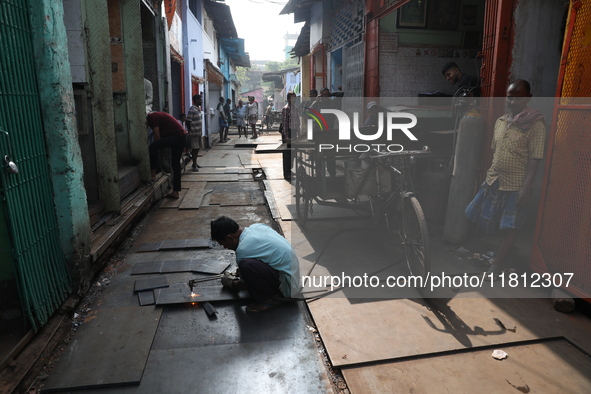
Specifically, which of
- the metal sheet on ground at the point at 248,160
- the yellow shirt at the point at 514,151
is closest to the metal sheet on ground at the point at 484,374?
the yellow shirt at the point at 514,151

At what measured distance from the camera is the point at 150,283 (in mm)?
4020

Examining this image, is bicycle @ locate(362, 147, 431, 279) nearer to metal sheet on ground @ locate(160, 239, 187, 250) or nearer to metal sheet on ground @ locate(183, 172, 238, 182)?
metal sheet on ground @ locate(160, 239, 187, 250)

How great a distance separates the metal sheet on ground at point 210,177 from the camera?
952 cm

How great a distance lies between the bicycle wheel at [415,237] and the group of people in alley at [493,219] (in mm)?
873

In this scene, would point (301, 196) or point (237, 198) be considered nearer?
point (301, 196)

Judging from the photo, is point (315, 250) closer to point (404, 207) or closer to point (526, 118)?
point (404, 207)

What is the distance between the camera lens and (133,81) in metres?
6.86

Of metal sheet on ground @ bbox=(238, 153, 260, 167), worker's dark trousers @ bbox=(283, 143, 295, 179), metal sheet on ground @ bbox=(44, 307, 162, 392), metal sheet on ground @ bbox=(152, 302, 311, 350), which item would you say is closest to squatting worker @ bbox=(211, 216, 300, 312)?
metal sheet on ground @ bbox=(152, 302, 311, 350)

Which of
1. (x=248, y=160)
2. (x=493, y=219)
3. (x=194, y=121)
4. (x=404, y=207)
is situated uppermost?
(x=194, y=121)

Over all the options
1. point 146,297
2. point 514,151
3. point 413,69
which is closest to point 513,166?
point 514,151

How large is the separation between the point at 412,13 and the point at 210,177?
18.9ft

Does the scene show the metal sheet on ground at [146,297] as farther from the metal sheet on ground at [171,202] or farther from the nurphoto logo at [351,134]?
the metal sheet on ground at [171,202]

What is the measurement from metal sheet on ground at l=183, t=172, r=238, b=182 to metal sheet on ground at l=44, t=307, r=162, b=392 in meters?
6.12

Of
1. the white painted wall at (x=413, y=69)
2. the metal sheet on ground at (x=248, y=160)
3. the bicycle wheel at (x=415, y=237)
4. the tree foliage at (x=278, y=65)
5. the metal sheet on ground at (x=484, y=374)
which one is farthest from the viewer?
the tree foliage at (x=278, y=65)
